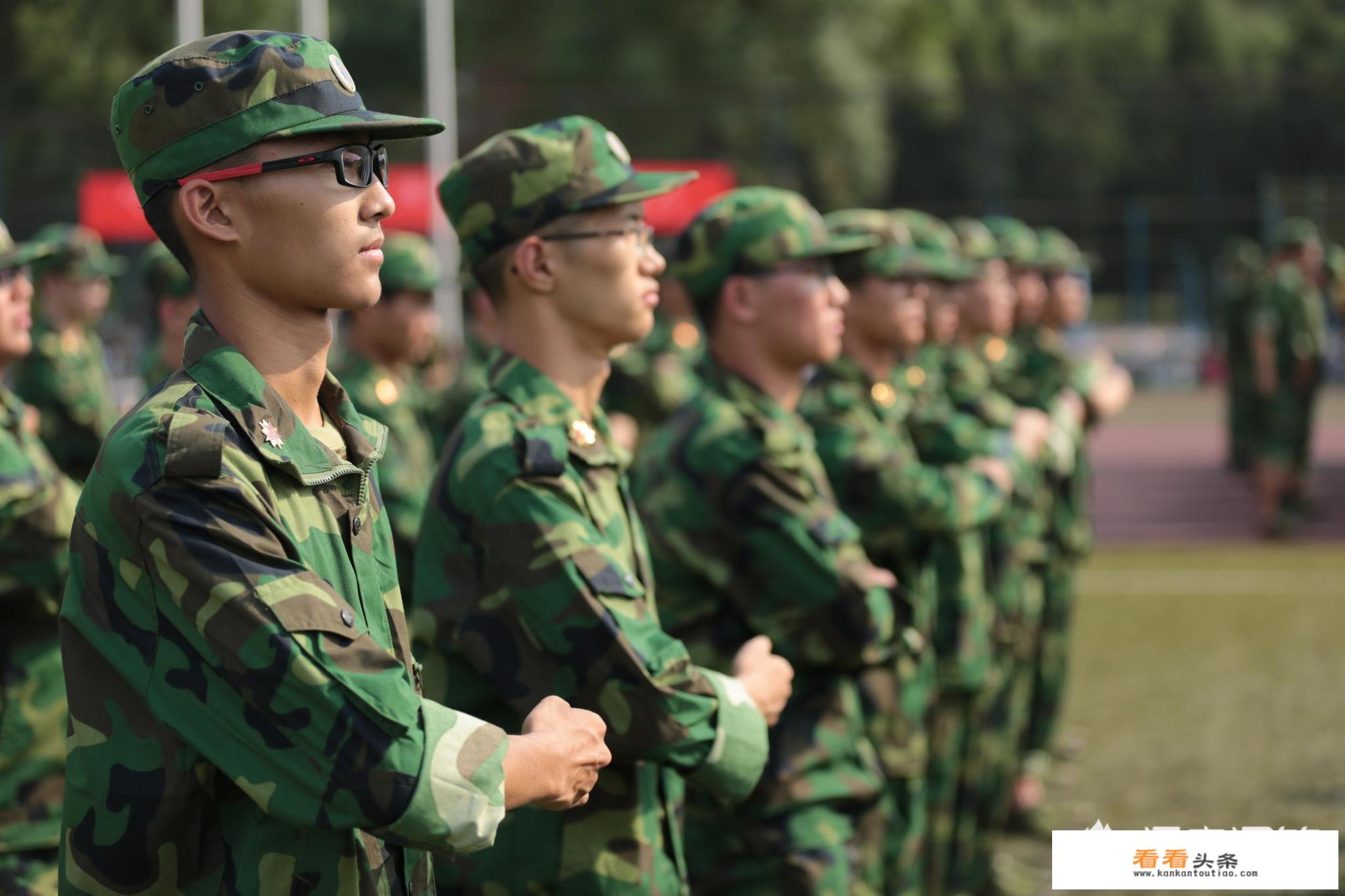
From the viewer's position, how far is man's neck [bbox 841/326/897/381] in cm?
548

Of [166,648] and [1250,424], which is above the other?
[166,648]

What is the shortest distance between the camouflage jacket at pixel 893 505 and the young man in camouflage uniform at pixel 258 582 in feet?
8.51

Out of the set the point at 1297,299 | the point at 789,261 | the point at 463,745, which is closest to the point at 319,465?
the point at 463,745

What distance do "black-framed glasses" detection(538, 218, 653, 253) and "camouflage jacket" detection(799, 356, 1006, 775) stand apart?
1.57m

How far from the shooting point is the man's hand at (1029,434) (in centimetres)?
573

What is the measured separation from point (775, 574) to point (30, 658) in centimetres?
157

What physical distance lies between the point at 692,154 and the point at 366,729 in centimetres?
2811

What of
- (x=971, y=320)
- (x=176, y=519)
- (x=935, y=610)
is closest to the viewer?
(x=176, y=519)

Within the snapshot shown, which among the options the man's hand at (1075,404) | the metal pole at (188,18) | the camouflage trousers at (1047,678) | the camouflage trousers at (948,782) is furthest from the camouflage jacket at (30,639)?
the metal pole at (188,18)

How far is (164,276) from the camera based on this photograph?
6.30 m

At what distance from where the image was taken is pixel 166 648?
207 cm

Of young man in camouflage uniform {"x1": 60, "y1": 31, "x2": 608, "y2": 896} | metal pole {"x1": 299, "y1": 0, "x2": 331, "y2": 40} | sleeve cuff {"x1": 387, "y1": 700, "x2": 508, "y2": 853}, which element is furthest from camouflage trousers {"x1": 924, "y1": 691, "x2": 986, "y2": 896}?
metal pole {"x1": 299, "y1": 0, "x2": 331, "y2": 40}

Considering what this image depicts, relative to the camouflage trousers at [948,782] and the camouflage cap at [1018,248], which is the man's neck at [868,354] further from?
the camouflage cap at [1018,248]

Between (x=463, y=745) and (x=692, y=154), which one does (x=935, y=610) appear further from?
(x=692, y=154)
